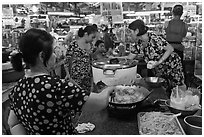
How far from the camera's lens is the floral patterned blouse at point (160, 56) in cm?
280

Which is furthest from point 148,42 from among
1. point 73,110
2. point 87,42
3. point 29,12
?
point 29,12

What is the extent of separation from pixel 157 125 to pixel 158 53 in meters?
1.59

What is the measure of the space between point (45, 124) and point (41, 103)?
131 mm

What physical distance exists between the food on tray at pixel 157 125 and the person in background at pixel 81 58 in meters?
1.69

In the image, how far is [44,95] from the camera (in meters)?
1.02

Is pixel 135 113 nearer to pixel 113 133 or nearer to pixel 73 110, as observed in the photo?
pixel 113 133

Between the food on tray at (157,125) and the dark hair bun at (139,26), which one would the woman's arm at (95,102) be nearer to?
the food on tray at (157,125)

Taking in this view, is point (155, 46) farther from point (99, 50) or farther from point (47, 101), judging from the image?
point (47, 101)

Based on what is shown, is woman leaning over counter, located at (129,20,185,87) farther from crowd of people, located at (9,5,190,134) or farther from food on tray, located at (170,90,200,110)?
crowd of people, located at (9,5,190,134)

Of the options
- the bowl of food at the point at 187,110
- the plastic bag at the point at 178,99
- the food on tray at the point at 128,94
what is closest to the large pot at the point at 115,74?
the food on tray at the point at 128,94

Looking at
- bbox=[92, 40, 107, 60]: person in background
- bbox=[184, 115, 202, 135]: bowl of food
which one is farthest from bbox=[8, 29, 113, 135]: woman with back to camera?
bbox=[92, 40, 107, 60]: person in background

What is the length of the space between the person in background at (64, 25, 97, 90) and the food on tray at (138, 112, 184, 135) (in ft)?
5.56

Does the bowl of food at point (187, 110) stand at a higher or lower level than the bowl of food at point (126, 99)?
lower

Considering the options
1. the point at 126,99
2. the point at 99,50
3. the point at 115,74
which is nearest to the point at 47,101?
the point at 126,99
